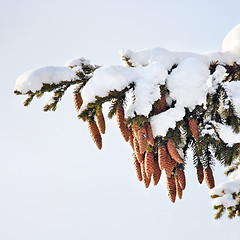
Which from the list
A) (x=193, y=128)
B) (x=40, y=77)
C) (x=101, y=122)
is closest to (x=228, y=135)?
(x=193, y=128)

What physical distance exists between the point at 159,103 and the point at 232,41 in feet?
5.35

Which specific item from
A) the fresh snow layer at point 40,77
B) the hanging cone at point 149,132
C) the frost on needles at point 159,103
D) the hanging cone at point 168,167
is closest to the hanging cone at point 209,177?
the frost on needles at point 159,103

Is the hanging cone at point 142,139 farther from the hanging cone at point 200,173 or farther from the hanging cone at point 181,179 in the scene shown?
the hanging cone at point 200,173

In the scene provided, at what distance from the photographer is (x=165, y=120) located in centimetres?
296

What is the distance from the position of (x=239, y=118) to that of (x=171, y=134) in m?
0.74

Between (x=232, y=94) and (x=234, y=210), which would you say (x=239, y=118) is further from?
(x=234, y=210)

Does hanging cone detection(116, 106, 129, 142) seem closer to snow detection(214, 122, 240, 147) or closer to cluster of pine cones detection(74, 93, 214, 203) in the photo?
cluster of pine cones detection(74, 93, 214, 203)

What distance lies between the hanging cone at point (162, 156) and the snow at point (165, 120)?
0.13 metres

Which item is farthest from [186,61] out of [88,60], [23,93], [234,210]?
[234,210]

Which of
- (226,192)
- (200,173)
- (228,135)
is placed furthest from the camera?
(226,192)

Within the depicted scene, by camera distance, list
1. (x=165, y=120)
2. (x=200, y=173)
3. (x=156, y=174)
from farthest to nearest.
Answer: (x=200, y=173), (x=156, y=174), (x=165, y=120)

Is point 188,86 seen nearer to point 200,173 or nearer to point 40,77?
point 200,173

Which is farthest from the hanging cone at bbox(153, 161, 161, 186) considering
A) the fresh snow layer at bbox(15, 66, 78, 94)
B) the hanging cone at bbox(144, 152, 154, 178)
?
the fresh snow layer at bbox(15, 66, 78, 94)

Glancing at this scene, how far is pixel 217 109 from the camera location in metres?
3.63
